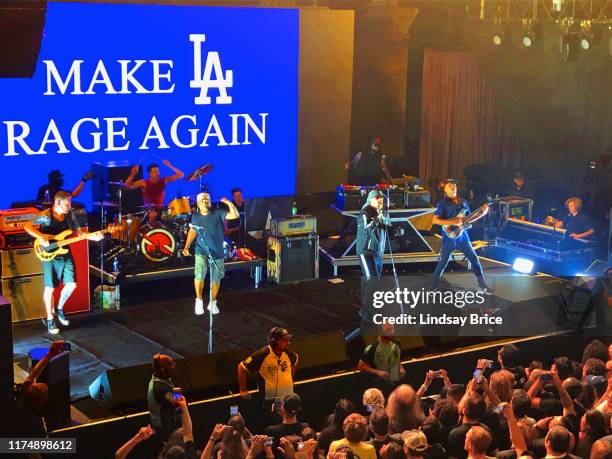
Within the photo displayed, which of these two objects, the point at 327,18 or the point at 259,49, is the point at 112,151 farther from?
the point at 327,18

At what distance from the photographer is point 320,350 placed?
9.40 metres

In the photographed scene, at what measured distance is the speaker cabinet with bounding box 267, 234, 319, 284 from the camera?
12.8 metres

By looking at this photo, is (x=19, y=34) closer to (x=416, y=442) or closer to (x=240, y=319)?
(x=416, y=442)

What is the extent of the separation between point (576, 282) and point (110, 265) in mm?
5104

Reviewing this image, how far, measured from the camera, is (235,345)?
10688 mm

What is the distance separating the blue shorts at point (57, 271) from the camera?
1070cm

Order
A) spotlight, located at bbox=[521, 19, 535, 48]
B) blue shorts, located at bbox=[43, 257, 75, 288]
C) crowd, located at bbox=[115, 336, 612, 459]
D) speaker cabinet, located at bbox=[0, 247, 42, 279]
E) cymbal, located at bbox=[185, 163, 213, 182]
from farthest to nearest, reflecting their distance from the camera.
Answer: spotlight, located at bbox=[521, 19, 535, 48], cymbal, located at bbox=[185, 163, 213, 182], speaker cabinet, located at bbox=[0, 247, 42, 279], blue shorts, located at bbox=[43, 257, 75, 288], crowd, located at bbox=[115, 336, 612, 459]

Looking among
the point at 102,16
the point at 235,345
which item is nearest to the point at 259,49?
the point at 102,16

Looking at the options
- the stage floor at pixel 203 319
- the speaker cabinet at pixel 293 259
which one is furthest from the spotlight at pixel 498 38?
the speaker cabinet at pixel 293 259

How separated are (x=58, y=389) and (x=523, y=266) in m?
6.51

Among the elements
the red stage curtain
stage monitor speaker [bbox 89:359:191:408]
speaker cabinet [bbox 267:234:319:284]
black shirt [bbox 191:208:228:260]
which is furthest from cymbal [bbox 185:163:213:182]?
the red stage curtain

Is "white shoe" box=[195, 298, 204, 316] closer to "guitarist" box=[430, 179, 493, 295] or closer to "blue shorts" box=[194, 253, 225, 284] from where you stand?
"blue shorts" box=[194, 253, 225, 284]

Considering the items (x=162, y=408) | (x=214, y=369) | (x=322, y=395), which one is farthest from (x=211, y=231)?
(x=162, y=408)

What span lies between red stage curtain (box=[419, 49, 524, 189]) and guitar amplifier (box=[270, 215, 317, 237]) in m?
5.52
